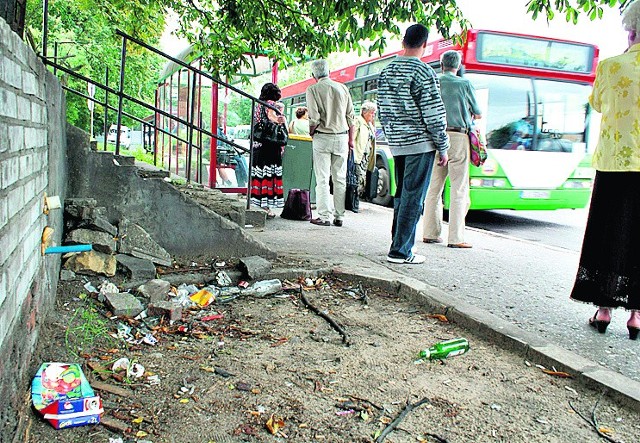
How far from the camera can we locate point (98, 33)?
20672 millimetres

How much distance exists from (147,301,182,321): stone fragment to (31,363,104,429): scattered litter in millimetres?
1064

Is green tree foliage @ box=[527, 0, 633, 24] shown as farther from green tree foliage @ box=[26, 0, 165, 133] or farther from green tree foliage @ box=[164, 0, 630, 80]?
green tree foliage @ box=[26, 0, 165, 133]

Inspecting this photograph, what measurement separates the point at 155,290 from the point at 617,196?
Answer: 319cm

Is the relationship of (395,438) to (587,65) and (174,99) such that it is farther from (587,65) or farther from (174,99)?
(174,99)

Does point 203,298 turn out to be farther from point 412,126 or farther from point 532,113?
point 532,113

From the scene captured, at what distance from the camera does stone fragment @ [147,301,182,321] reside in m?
3.72

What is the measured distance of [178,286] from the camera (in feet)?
14.6

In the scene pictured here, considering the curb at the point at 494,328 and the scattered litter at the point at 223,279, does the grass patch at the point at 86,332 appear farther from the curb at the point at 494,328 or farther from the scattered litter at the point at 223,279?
the curb at the point at 494,328

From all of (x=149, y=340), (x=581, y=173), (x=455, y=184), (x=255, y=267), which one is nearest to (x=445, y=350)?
(x=149, y=340)

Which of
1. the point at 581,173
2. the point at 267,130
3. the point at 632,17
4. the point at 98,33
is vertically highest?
the point at 98,33

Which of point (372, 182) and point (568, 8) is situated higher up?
point (568, 8)

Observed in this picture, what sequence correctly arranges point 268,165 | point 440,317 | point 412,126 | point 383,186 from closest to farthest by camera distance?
1. point 440,317
2. point 412,126
3. point 268,165
4. point 383,186

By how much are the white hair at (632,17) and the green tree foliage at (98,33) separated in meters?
6.78

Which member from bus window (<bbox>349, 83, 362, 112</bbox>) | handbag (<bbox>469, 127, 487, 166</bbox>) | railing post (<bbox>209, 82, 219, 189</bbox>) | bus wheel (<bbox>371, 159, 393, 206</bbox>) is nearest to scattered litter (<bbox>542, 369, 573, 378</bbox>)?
handbag (<bbox>469, 127, 487, 166</bbox>)
